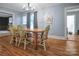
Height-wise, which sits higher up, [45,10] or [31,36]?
[45,10]

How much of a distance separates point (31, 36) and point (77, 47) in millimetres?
1004

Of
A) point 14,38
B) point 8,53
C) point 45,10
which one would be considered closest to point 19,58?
point 8,53

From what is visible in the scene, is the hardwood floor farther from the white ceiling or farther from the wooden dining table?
the white ceiling

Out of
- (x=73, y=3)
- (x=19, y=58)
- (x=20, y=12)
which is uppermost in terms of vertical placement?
(x=73, y=3)

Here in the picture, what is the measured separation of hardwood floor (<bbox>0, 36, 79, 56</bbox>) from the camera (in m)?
2.72

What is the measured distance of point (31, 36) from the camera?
109 inches

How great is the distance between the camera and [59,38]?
110 inches

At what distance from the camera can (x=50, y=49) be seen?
2.74 meters

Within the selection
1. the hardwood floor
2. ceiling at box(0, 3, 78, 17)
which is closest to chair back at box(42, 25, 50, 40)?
the hardwood floor

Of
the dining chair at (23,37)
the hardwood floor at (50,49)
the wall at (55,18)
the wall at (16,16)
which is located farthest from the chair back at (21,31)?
the wall at (55,18)

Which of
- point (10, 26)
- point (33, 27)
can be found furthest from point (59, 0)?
point (10, 26)

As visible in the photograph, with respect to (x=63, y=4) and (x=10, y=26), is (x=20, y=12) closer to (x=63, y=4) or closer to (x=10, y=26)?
(x=10, y=26)

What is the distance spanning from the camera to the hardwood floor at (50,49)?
8.93ft

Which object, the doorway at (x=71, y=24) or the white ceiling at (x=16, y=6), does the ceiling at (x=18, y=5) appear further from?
the doorway at (x=71, y=24)
